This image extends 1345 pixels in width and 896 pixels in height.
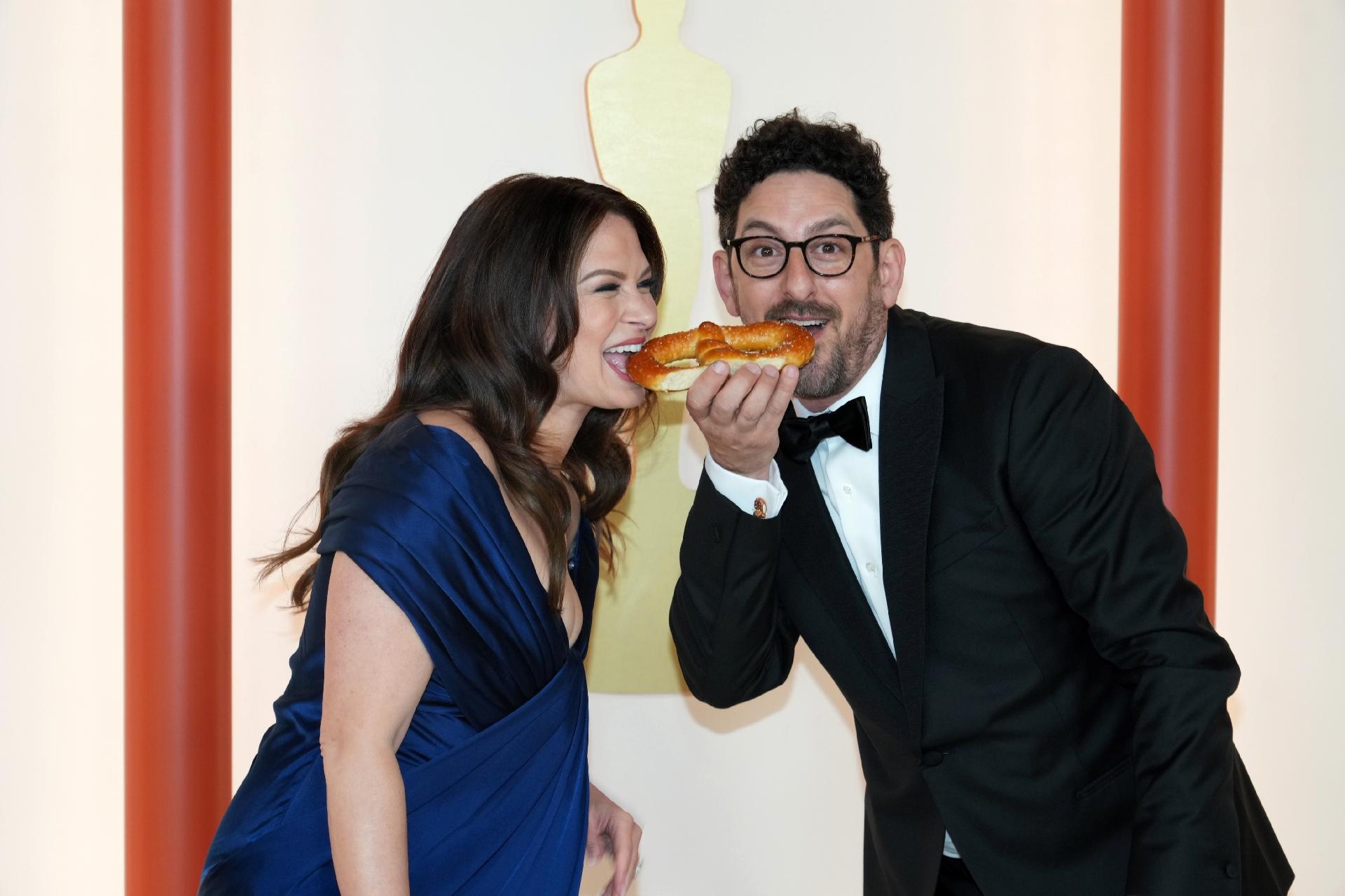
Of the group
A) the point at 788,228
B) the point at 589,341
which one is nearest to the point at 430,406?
the point at 589,341

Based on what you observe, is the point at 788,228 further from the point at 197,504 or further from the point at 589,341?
the point at 197,504

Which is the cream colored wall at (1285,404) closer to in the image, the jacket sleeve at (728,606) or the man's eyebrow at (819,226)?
the man's eyebrow at (819,226)

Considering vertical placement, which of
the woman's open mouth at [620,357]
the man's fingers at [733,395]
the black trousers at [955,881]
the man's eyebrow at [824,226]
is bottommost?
the black trousers at [955,881]

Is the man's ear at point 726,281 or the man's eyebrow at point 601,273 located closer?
the man's eyebrow at point 601,273

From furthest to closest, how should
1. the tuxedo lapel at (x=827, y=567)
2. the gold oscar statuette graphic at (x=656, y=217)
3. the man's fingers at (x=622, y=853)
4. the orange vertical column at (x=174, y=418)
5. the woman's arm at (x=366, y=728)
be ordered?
1. the gold oscar statuette graphic at (x=656, y=217)
2. the orange vertical column at (x=174, y=418)
3. the man's fingers at (x=622, y=853)
4. the tuxedo lapel at (x=827, y=567)
5. the woman's arm at (x=366, y=728)

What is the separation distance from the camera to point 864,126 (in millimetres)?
3527

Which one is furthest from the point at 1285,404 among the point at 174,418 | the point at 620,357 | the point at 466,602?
the point at 174,418

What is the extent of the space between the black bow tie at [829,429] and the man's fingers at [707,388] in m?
0.24

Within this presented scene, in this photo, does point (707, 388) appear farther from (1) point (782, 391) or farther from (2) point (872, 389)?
(2) point (872, 389)

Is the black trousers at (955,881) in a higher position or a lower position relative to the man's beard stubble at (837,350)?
lower

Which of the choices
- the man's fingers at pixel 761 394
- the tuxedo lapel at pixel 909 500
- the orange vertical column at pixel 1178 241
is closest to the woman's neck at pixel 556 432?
the man's fingers at pixel 761 394

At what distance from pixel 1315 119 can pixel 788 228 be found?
2.19 meters

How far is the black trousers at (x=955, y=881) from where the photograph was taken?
2.34 metres

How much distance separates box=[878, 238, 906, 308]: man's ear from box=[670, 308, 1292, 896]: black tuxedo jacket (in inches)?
5.9
